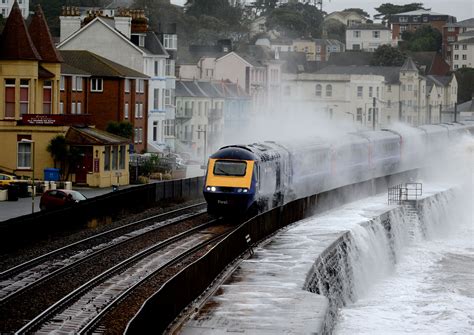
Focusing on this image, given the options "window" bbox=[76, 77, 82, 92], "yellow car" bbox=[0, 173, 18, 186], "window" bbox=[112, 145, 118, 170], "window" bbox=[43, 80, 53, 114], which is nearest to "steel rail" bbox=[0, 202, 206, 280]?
"yellow car" bbox=[0, 173, 18, 186]

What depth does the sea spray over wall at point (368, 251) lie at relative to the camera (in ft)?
116

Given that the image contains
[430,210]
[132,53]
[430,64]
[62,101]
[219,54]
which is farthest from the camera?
[430,64]

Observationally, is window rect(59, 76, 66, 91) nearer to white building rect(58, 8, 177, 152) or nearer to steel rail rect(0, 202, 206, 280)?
white building rect(58, 8, 177, 152)

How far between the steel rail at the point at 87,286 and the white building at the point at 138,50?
44.9 meters

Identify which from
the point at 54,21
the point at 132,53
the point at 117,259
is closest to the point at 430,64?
the point at 54,21

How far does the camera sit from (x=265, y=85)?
12031 centimetres

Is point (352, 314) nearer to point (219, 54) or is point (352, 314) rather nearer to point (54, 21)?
point (219, 54)

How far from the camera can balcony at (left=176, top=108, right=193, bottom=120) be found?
3806 inches

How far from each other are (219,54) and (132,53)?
3373 cm

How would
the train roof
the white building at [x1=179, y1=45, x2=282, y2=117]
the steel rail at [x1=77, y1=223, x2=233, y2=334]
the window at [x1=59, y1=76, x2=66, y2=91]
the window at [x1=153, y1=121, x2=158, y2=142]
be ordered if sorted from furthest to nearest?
the white building at [x1=179, y1=45, x2=282, y2=117] < the window at [x1=153, y1=121, x2=158, y2=142] < the window at [x1=59, y1=76, x2=66, y2=91] < the train roof < the steel rail at [x1=77, y1=223, x2=233, y2=334]

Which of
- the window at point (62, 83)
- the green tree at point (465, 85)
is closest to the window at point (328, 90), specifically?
the green tree at point (465, 85)

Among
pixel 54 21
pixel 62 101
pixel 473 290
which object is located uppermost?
pixel 54 21

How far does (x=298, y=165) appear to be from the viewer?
52.4 metres

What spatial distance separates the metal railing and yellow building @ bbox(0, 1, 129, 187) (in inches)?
564
